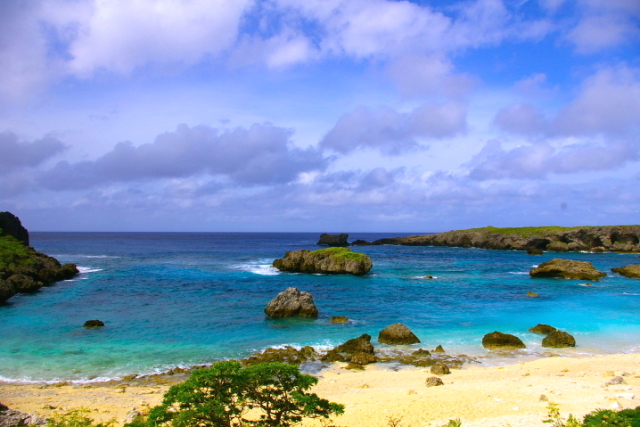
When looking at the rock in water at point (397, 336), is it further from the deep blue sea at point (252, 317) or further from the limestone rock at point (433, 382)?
the limestone rock at point (433, 382)

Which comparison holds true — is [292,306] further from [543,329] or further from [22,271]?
[22,271]

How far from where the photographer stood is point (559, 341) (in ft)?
96.9

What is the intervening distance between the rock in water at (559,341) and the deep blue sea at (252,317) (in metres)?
0.64

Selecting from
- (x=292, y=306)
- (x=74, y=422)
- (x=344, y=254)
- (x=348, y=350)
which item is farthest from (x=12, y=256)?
(x=74, y=422)

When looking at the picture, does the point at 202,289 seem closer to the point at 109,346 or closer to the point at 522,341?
the point at 109,346

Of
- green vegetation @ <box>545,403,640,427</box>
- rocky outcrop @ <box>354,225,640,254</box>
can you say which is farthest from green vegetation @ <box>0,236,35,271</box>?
rocky outcrop @ <box>354,225,640,254</box>

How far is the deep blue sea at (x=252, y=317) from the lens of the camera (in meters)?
27.8

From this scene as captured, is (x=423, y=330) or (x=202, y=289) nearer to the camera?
(x=423, y=330)

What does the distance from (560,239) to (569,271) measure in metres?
81.0

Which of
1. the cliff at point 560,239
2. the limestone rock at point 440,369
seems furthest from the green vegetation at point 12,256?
the cliff at point 560,239

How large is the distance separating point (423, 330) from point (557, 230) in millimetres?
133127

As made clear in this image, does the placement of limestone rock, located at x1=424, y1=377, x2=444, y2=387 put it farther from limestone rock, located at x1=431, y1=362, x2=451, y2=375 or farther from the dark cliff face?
the dark cliff face

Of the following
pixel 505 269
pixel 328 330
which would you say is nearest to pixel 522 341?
pixel 328 330

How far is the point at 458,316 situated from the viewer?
3959 centimetres
